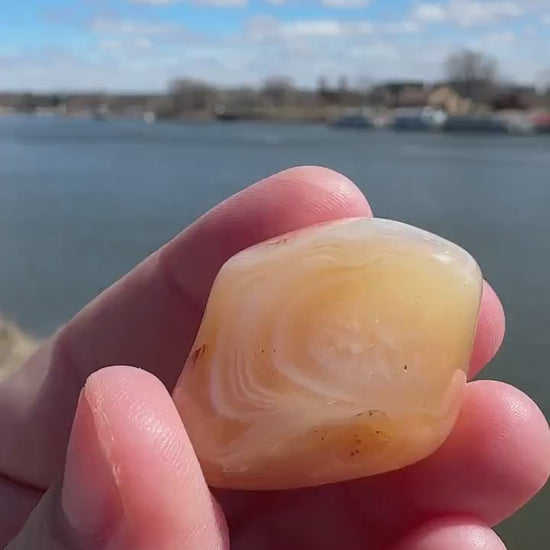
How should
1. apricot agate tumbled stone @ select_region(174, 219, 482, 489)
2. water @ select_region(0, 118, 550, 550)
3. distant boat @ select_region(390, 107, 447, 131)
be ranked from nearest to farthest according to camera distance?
apricot agate tumbled stone @ select_region(174, 219, 482, 489), water @ select_region(0, 118, 550, 550), distant boat @ select_region(390, 107, 447, 131)

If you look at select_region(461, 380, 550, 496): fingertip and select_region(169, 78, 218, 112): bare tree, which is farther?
select_region(169, 78, 218, 112): bare tree

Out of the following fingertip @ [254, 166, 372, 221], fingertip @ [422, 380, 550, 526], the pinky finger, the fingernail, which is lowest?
the pinky finger

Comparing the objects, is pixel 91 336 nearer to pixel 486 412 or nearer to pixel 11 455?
pixel 11 455

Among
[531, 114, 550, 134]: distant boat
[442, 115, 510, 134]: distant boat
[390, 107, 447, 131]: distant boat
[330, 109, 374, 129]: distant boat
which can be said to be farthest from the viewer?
[330, 109, 374, 129]: distant boat

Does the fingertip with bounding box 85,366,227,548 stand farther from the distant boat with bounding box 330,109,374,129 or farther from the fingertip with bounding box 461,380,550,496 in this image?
the distant boat with bounding box 330,109,374,129

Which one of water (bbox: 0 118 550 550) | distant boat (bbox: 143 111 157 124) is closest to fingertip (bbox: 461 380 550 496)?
water (bbox: 0 118 550 550)

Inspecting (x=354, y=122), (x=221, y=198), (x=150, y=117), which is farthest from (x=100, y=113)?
(x=221, y=198)

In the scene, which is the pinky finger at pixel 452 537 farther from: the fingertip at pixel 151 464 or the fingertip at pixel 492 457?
the fingertip at pixel 151 464
